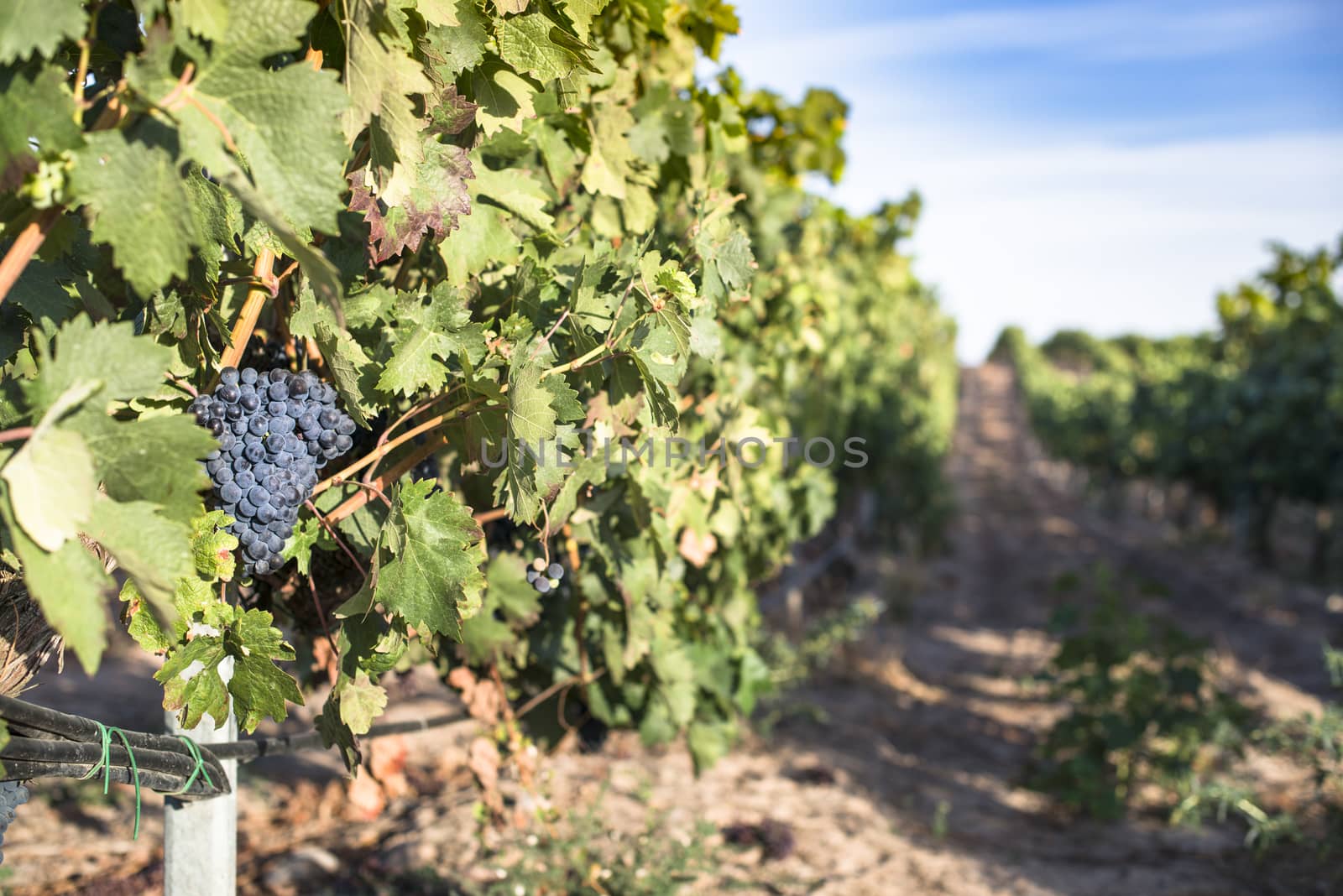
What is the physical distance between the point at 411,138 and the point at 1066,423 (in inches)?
975

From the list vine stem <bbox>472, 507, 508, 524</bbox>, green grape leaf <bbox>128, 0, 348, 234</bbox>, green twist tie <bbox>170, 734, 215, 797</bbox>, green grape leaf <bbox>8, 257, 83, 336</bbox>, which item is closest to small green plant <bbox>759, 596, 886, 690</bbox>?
vine stem <bbox>472, 507, 508, 524</bbox>

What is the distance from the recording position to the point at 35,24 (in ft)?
2.67

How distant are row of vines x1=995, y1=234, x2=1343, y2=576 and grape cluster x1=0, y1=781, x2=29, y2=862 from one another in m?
12.6

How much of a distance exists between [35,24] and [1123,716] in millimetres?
5629

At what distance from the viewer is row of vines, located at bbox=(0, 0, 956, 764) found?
2.92 ft

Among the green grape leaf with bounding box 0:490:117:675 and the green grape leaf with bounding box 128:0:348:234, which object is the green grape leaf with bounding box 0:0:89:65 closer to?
the green grape leaf with bounding box 128:0:348:234

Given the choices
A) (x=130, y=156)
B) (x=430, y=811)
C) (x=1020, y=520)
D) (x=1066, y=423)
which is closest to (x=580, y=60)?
(x=130, y=156)

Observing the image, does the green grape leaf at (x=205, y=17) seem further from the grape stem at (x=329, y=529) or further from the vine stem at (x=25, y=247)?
the grape stem at (x=329, y=529)

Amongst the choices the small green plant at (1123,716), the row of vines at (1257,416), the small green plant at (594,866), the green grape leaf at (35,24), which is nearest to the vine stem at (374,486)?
the green grape leaf at (35,24)

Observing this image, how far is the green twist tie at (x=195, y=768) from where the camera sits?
157 cm

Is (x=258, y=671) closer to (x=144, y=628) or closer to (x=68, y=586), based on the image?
(x=144, y=628)

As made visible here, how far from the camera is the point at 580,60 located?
1.46 metres

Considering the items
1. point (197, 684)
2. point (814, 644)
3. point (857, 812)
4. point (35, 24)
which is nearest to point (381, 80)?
point (35, 24)

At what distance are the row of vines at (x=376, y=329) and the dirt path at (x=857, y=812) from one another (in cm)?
89
